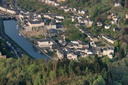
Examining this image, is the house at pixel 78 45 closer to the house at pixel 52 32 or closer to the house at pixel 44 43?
the house at pixel 44 43

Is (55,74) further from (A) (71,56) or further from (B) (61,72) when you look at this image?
(A) (71,56)

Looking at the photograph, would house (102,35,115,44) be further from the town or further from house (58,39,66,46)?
house (58,39,66,46)

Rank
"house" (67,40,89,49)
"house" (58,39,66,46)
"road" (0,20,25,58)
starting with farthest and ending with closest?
"house" (58,39,66,46)
"house" (67,40,89,49)
"road" (0,20,25,58)

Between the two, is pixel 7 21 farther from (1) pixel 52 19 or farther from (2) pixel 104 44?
(2) pixel 104 44

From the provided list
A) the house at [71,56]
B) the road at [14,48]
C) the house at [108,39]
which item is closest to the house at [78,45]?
the house at [71,56]

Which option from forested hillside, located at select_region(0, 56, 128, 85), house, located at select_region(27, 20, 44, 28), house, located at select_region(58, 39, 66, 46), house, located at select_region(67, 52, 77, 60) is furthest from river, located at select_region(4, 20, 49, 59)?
forested hillside, located at select_region(0, 56, 128, 85)
